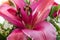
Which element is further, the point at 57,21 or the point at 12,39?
the point at 57,21

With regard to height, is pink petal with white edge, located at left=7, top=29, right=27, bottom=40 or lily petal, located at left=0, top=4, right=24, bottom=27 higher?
lily petal, located at left=0, top=4, right=24, bottom=27

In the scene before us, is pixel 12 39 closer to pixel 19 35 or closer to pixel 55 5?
pixel 19 35

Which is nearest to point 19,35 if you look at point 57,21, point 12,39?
point 12,39

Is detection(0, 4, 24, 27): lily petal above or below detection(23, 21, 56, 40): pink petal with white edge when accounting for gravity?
above

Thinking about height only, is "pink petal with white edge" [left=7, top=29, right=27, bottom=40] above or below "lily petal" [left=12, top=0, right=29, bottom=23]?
below
